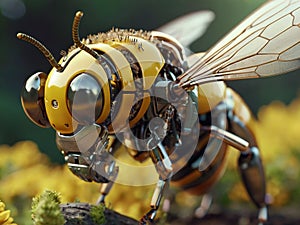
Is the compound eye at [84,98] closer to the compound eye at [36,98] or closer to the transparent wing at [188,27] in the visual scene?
the compound eye at [36,98]

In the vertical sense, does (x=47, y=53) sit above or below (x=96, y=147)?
A: above

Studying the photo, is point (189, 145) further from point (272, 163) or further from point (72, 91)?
point (272, 163)

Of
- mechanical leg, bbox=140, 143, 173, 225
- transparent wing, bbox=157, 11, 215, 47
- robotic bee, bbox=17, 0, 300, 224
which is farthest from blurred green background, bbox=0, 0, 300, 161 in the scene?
mechanical leg, bbox=140, 143, 173, 225

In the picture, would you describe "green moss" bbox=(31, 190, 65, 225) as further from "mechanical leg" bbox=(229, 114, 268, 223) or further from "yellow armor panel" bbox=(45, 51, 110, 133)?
"mechanical leg" bbox=(229, 114, 268, 223)

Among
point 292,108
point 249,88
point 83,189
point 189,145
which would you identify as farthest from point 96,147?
point 249,88

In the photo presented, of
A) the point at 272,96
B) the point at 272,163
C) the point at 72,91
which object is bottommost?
the point at 272,96
